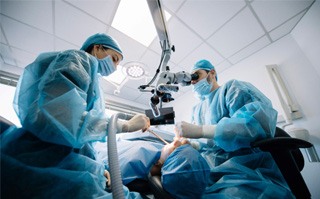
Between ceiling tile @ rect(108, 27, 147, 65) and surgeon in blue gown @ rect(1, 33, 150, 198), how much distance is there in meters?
1.39

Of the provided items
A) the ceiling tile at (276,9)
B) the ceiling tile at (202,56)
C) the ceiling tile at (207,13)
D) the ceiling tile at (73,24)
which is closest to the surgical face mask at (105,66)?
the ceiling tile at (73,24)

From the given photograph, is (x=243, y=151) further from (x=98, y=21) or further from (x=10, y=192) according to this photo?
(x=98, y=21)

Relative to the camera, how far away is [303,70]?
1887 millimetres

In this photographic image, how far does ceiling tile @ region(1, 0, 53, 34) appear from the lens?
160 cm

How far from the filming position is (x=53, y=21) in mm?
1756

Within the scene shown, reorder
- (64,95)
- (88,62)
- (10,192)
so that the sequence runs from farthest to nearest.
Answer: (88,62)
(64,95)
(10,192)

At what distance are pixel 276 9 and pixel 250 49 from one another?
0.64m

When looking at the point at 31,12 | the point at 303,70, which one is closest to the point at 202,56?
the point at 303,70

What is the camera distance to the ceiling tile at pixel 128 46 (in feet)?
6.34

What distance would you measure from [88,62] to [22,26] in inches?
72.9

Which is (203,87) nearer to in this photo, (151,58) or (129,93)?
(151,58)

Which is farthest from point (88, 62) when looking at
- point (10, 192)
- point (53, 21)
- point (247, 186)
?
point (53, 21)

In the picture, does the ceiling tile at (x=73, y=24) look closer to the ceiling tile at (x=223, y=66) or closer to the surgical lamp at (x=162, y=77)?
the surgical lamp at (x=162, y=77)

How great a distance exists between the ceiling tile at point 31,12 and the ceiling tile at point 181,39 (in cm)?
140
